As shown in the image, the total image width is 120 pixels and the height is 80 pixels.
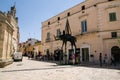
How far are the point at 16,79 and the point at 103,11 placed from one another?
18785mm

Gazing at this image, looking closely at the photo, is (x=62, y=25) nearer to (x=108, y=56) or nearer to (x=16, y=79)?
(x=108, y=56)

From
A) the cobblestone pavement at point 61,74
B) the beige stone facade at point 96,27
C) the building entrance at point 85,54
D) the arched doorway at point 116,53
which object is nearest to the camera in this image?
the cobblestone pavement at point 61,74

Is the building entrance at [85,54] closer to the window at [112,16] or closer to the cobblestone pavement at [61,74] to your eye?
the window at [112,16]

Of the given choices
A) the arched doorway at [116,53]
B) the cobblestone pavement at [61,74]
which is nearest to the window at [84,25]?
the arched doorway at [116,53]

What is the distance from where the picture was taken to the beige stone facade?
22.9 m

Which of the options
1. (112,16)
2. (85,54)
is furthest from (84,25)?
(112,16)

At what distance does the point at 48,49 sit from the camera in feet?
127

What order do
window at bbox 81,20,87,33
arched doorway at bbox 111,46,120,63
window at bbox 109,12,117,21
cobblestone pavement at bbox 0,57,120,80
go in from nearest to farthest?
cobblestone pavement at bbox 0,57,120,80 → arched doorway at bbox 111,46,120,63 → window at bbox 109,12,117,21 → window at bbox 81,20,87,33

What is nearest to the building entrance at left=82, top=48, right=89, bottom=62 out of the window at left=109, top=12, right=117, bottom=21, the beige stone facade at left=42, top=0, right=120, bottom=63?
the beige stone facade at left=42, top=0, right=120, bottom=63

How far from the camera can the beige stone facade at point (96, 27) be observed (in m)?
22.9

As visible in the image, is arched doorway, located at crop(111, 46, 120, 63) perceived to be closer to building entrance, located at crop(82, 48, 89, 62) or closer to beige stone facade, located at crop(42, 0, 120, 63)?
beige stone facade, located at crop(42, 0, 120, 63)

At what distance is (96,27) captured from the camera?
24.9 meters

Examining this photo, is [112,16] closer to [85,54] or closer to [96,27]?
[96,27]

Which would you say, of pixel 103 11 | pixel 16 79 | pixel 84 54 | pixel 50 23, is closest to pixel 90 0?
pixel 103 11
